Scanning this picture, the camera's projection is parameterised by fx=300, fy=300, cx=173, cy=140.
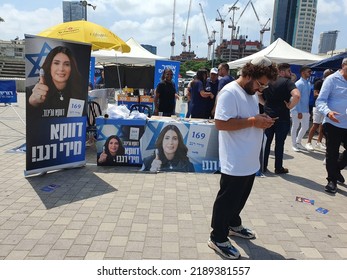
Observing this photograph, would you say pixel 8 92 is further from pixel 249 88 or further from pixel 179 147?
pixel 249 88

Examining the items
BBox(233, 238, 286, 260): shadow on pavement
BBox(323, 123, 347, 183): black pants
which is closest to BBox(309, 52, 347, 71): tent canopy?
BBox(323, 123, 347, 183): black pants

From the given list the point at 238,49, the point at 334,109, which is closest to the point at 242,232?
the point at 334,109

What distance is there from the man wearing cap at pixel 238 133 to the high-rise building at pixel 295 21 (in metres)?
92.4

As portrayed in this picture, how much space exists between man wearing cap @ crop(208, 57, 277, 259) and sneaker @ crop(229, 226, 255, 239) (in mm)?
386

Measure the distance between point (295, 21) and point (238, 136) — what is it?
10473 cm

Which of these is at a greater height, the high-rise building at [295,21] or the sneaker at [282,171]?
the high-rise building at [295,21]

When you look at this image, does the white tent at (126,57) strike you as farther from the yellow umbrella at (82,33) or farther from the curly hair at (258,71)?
the curly hair at (258,71)

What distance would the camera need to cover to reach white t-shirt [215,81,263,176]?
254 centimetres

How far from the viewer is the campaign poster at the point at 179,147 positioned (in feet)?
17.6

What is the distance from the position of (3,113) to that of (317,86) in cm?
1165

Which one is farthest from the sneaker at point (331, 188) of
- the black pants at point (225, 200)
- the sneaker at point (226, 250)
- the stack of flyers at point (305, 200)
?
the sneaker at point (226, 250)

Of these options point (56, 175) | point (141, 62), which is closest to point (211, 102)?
point (56, 175)

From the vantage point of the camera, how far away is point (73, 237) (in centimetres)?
312

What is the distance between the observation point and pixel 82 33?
675 centimetres
